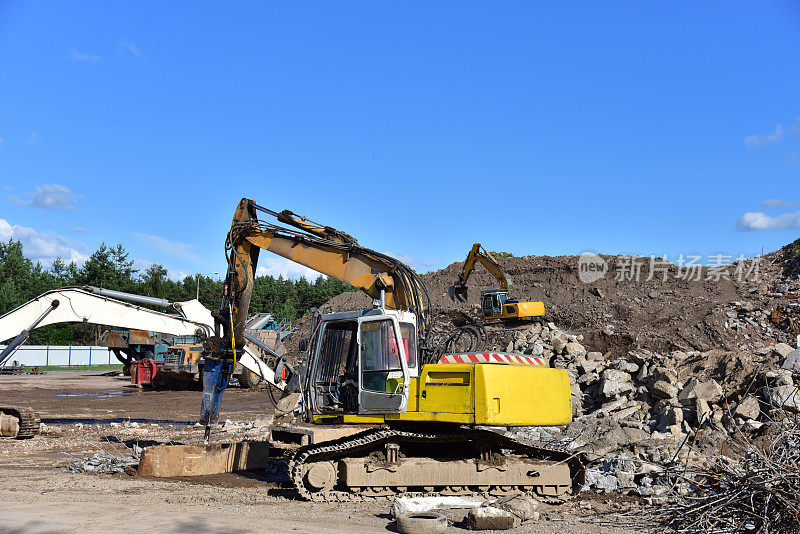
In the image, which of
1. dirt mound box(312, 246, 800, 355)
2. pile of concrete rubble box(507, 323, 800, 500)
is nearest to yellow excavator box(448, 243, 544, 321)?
dirt mound box(312, 246, 800, 355)

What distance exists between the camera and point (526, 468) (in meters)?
8.45

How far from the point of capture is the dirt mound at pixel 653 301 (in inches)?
934

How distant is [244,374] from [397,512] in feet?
73.7

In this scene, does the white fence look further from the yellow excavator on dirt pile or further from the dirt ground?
the yellow excavator on dirt pile

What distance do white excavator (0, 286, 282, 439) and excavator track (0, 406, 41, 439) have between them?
2.18 m

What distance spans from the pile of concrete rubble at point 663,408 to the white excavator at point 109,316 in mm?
5510

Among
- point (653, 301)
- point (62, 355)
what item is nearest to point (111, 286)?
point (62, 355)

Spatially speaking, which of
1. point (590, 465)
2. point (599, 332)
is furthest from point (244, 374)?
point (590, 465)

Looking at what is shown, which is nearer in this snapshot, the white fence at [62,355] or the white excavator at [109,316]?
the white excavator at [109,316]

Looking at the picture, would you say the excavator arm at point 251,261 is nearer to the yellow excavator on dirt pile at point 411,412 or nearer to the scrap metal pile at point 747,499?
the yellow excavator on dirt pile at point 411,412

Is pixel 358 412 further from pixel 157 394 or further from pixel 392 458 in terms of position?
pixel 157 394

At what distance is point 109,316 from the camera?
40.4 ft

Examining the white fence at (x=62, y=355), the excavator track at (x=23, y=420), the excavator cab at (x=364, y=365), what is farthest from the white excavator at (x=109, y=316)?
the white fence at (x=62, y=355)

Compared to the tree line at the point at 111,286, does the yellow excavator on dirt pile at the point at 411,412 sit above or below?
below
